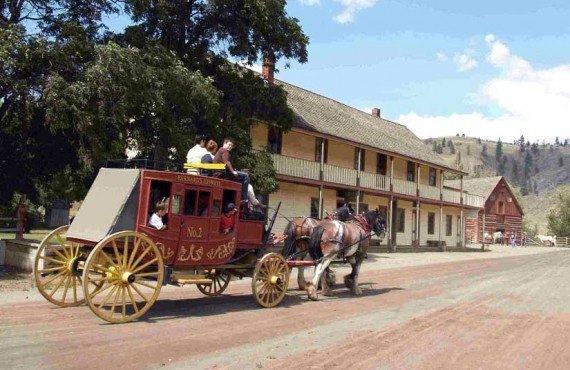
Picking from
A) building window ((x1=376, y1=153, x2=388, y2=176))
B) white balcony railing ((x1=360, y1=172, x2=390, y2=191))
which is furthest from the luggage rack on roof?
building window ((x1=376, y1=153, x2=388, y2=176))

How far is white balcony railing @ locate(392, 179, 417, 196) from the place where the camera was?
33.1 meters

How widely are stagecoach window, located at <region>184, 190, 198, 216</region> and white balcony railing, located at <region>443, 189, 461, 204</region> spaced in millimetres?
32962

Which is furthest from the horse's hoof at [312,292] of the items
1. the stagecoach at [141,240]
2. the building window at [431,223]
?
the building window at [431,223]

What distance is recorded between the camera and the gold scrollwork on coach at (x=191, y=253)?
8.16 metres

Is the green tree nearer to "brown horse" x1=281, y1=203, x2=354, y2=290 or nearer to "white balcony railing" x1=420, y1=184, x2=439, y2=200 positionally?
"white balcony railing" x1=420, y1=184, x2=439, y2=200

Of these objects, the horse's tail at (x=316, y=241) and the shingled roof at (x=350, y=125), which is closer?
the horse's tail at (x=316, y=241)

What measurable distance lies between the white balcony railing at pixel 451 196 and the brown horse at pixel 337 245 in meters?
28.6

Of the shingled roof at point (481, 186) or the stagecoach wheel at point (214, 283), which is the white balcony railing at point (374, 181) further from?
the shingled roof at point (481, 186)

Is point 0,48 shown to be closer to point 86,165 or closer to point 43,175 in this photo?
point 86,165

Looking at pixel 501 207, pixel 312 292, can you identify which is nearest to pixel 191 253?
pixel 312 292

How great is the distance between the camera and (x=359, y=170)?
96.8ft

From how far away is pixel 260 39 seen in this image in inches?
742

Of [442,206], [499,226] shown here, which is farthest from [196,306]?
[499,226]

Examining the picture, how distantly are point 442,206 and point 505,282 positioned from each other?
80.3 feet
